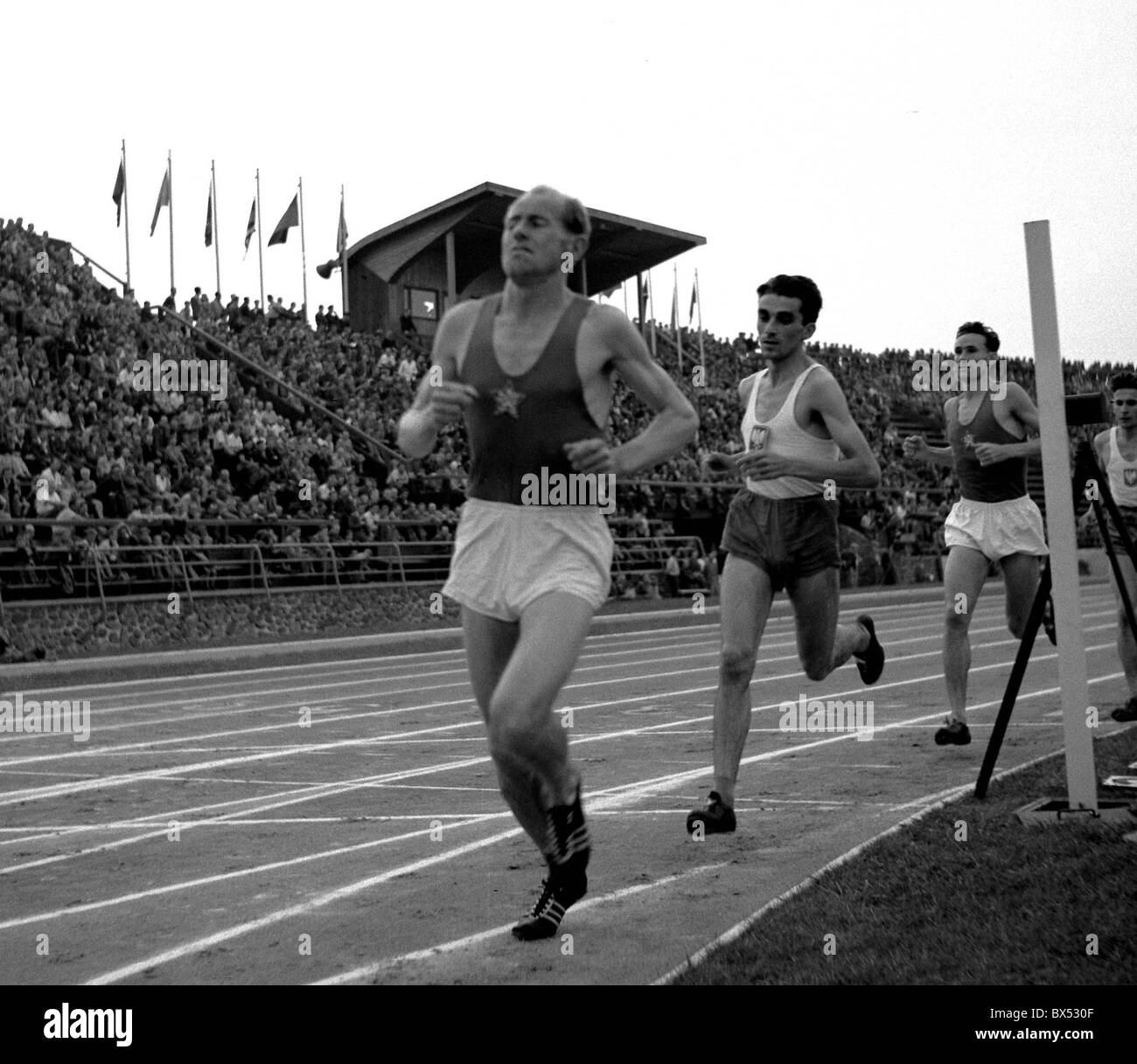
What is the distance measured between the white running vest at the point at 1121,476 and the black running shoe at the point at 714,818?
15.0 feet

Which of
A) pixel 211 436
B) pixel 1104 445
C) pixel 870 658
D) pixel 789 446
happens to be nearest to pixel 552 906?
pixel 789 446

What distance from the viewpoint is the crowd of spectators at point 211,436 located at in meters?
21.8

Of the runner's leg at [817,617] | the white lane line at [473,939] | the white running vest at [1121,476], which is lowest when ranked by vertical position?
the white lane line at [473,939]

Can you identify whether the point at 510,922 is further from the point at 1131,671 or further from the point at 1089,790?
the point at 1131,671

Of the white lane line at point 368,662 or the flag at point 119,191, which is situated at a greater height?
the flag at point 119,191

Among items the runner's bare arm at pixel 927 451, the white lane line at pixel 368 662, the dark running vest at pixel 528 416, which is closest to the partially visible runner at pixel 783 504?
the runner's bare arm at pixel 927 451

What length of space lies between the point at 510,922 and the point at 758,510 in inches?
105

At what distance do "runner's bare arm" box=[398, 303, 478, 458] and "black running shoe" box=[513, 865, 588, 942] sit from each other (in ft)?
4.66

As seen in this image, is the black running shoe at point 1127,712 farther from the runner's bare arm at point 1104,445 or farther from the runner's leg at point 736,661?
the runner's leg at point 736,661

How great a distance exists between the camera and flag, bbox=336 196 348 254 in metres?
45.5

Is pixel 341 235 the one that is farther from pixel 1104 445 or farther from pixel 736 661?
pixel 736 661

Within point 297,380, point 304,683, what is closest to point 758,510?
point 304,683

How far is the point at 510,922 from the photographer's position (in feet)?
17.8

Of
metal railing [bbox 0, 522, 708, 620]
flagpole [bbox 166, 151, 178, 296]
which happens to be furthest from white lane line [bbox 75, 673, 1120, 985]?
flagpole [bbox 166, 151, 178, 296]
